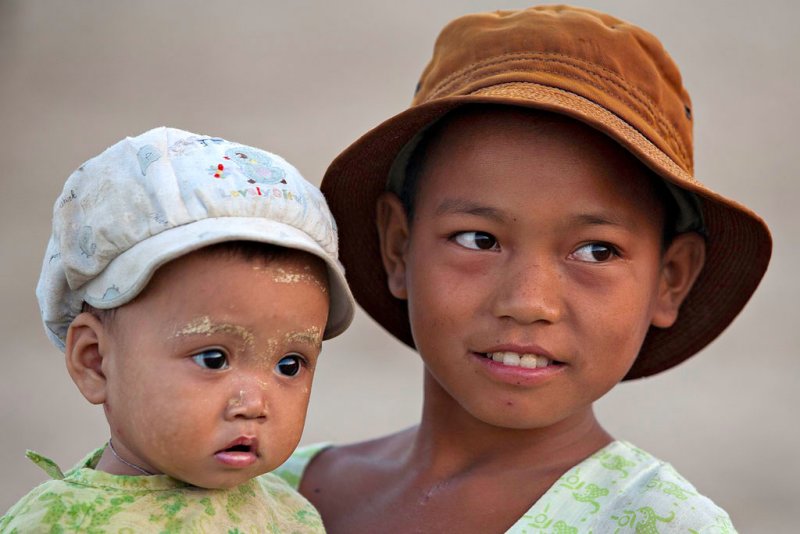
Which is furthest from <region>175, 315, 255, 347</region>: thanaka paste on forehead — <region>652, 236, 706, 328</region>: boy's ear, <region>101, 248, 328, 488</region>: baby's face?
<region>652, 236, 706, 328</region>: boy's ear

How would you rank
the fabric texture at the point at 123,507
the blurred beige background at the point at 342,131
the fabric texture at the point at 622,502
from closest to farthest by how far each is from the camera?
the fabric texture at the point at 123,507
the fabric texture at the point at 622,502
the blurred beige background at the point at 342,131

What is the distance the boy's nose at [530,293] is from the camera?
2.46m

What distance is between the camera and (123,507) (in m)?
2.15

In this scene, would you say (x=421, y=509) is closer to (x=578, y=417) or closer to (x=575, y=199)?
(x=578, y=417)

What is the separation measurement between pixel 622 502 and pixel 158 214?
111 centimetres

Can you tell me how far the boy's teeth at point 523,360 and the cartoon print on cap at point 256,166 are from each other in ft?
2.03

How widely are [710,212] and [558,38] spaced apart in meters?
0.53

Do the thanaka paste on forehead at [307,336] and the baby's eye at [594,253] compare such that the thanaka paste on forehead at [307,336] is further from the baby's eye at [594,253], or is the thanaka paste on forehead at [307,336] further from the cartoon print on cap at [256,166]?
the baby's eye at [594,253]

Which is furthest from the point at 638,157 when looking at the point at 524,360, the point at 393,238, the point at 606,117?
the point at 393,238

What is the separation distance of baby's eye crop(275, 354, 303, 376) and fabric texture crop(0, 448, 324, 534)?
0.26m

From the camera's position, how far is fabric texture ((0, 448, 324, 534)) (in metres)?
2.10

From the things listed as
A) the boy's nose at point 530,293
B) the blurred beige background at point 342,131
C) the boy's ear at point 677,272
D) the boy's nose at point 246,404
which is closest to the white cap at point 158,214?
the boy's nose at point 246,404

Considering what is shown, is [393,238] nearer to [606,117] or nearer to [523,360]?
[523,360]

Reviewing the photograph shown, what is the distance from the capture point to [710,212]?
2771 mm
